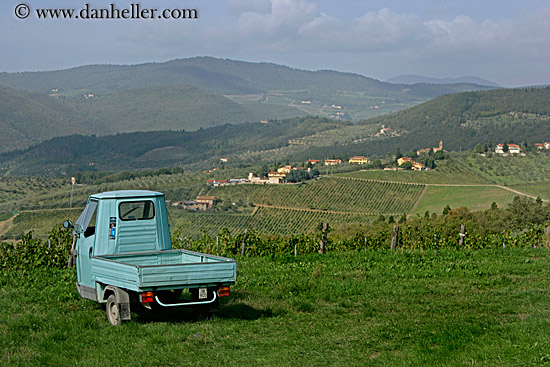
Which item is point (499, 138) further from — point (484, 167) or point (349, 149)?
point (484, 167)

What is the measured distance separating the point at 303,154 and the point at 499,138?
58887 mm

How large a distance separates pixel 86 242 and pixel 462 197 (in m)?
82.1

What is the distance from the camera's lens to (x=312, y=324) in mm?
8945

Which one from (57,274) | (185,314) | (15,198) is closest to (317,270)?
(185,314)

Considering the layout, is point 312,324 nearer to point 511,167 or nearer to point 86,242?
point 86,242

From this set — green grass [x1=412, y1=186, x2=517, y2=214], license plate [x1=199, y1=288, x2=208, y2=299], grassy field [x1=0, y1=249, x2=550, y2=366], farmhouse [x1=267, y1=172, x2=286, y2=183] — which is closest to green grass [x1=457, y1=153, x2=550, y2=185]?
green grass [x1=412, y1=186, x2=517, y2=214]

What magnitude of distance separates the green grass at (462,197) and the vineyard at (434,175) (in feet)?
22.2

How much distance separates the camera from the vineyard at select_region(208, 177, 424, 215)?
90.3 metres

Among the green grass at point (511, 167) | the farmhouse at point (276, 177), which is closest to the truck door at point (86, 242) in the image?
the green grass at point (511, 167)

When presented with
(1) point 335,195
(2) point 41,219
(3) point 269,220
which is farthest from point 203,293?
(1) point 335,195

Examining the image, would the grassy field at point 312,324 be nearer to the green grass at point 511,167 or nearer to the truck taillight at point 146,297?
the truck taillight at point 146,297

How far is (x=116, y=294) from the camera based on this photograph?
869 cm

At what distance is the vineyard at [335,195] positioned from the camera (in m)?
90.3

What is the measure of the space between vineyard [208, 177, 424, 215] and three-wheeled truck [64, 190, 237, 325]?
253ft
